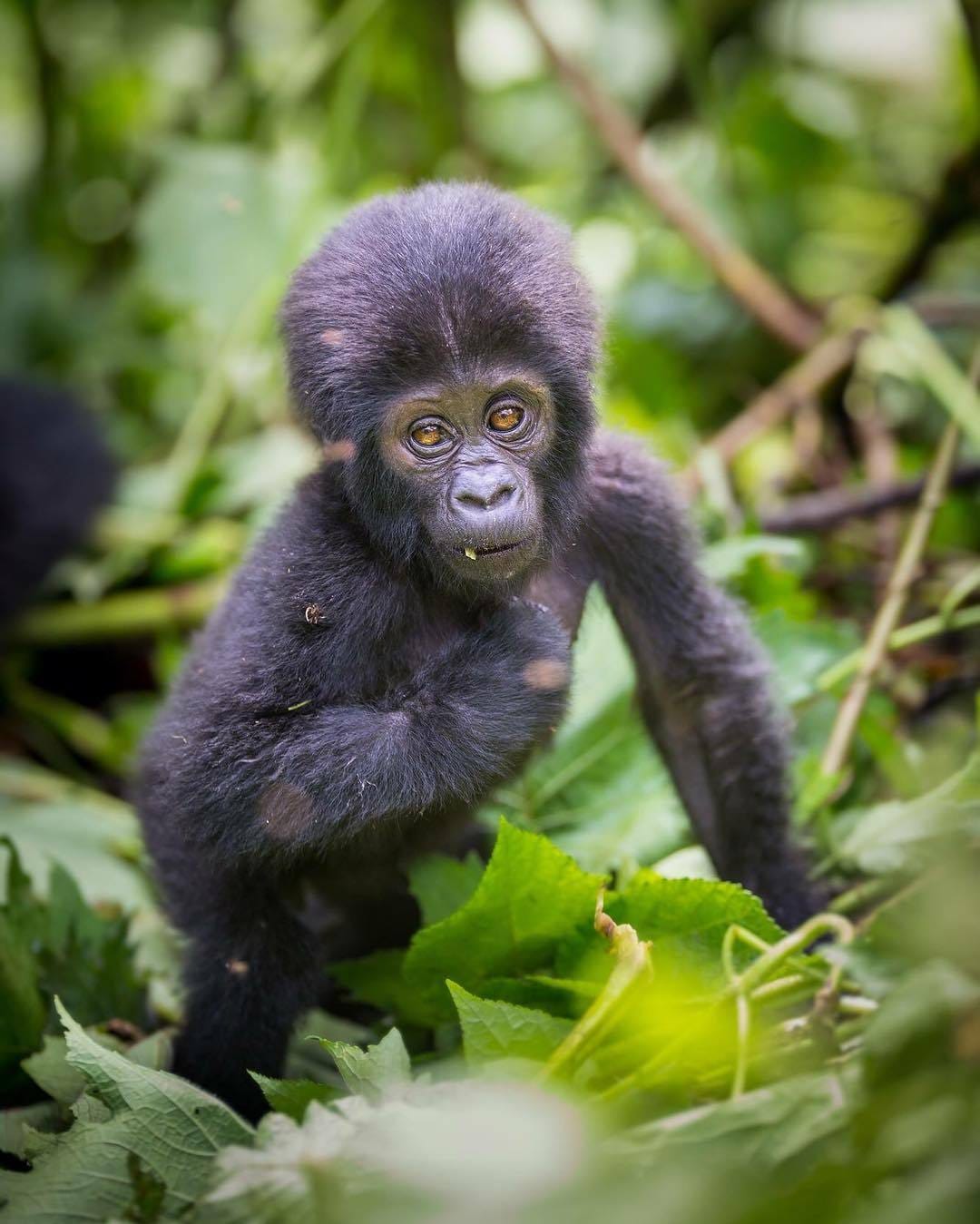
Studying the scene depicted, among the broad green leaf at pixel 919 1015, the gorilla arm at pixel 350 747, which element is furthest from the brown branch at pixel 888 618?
the broad green leaf at pixel 919 1015

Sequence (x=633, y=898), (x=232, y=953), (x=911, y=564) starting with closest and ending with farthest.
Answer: (x=633, y=898) → (x=232, y=953) → (x=911, y=564)

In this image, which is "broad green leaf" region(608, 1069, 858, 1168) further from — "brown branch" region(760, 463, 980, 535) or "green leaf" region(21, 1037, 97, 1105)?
"brown branch" region(760, 463, 980, 535)

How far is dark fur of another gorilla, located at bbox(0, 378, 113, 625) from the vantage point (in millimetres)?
5555

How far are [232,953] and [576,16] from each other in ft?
21.0

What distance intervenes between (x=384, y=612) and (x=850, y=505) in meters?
2.38

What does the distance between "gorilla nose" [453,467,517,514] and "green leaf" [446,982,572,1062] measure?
1003mm

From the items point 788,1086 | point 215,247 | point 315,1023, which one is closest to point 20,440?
point 215,247

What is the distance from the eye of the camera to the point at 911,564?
388cm

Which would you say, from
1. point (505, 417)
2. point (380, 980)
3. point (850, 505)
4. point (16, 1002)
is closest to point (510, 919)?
point (380, 980)

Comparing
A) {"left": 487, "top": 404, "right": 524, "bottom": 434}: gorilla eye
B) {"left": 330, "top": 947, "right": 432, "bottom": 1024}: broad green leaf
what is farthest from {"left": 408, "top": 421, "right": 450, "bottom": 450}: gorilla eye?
{"left": 330, "top": 947, "right": 432, "bottom": 1024}: broad green leaf

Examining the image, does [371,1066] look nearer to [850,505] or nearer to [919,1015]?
[919,1015]

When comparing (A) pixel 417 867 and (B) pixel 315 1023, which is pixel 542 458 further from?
(B) pixel 315 1023

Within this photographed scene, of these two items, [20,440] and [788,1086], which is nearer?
[788,1086]

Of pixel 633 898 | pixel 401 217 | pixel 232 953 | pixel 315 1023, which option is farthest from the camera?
pixel 315 1023
